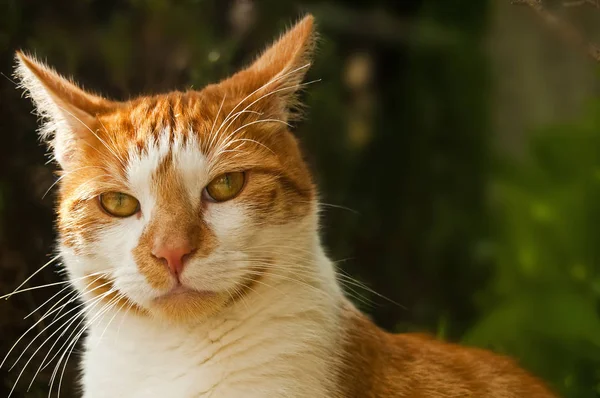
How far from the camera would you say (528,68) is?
4.18 metres

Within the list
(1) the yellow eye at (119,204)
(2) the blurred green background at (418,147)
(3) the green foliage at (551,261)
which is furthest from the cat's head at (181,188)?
(3) the green foliage at (551,261)

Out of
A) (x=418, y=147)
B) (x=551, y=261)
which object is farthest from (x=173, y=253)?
(x=418, y=147)

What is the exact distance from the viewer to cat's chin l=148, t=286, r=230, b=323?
1582 mm

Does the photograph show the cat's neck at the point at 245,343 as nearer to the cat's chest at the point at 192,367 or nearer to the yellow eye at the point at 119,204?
the cat's chest at the point at 192,367

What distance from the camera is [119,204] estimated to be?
5.45ft

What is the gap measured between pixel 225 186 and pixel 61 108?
1.42ft

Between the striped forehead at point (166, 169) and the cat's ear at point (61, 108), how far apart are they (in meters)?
0.16

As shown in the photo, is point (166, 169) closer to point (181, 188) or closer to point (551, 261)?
point (181, 188)

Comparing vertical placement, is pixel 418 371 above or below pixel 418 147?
below

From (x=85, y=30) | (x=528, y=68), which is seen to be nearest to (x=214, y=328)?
(x=85, y=30)

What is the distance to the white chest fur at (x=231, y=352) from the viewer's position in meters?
1.60

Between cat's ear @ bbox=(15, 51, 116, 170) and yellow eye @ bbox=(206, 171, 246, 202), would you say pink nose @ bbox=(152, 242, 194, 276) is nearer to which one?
yellow eye @ bbox=(206, 171, 246, 202)

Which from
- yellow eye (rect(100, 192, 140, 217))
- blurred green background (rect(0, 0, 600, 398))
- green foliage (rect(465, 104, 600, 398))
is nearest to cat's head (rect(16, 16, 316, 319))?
yellow eye (rect(100, 192, 140, 217))

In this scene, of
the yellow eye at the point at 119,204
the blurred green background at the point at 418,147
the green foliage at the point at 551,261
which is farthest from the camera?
the green foliage at the point at 551,261
